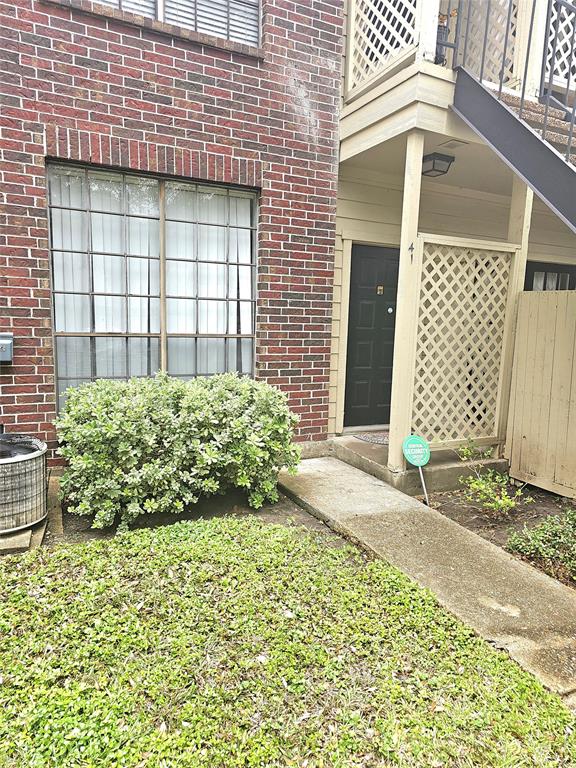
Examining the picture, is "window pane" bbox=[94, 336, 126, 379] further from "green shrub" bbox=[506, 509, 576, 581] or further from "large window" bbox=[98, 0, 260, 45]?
"green shrub" bbox=[506, 509, 576, 581]

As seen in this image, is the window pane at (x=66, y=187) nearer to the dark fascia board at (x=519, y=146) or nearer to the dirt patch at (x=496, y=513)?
the dark fascia board at (x=519, y=146)

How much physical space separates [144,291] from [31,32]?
2.04 meters

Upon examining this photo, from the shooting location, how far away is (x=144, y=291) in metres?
4.33

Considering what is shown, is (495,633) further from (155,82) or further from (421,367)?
(155,82)

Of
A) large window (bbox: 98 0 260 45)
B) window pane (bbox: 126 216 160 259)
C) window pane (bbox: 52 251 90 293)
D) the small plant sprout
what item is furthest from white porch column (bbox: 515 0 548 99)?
window pane (bbox: 52 251 90 293)

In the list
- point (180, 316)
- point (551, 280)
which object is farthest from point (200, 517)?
point (551, 280)

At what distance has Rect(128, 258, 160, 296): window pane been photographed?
4273 millimetres

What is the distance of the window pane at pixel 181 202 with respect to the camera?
14.2 feet

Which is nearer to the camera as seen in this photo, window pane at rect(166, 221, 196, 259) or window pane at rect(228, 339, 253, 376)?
window pane at rect(166, 221, 196, 259)

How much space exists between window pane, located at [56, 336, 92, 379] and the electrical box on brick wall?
0.37m

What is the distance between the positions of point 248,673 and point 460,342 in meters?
3.49

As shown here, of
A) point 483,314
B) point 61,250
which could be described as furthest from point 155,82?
point 483,314

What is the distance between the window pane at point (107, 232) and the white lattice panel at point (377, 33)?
8.93 feet

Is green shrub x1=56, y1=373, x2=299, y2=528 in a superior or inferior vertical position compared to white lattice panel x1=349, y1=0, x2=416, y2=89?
inferior
